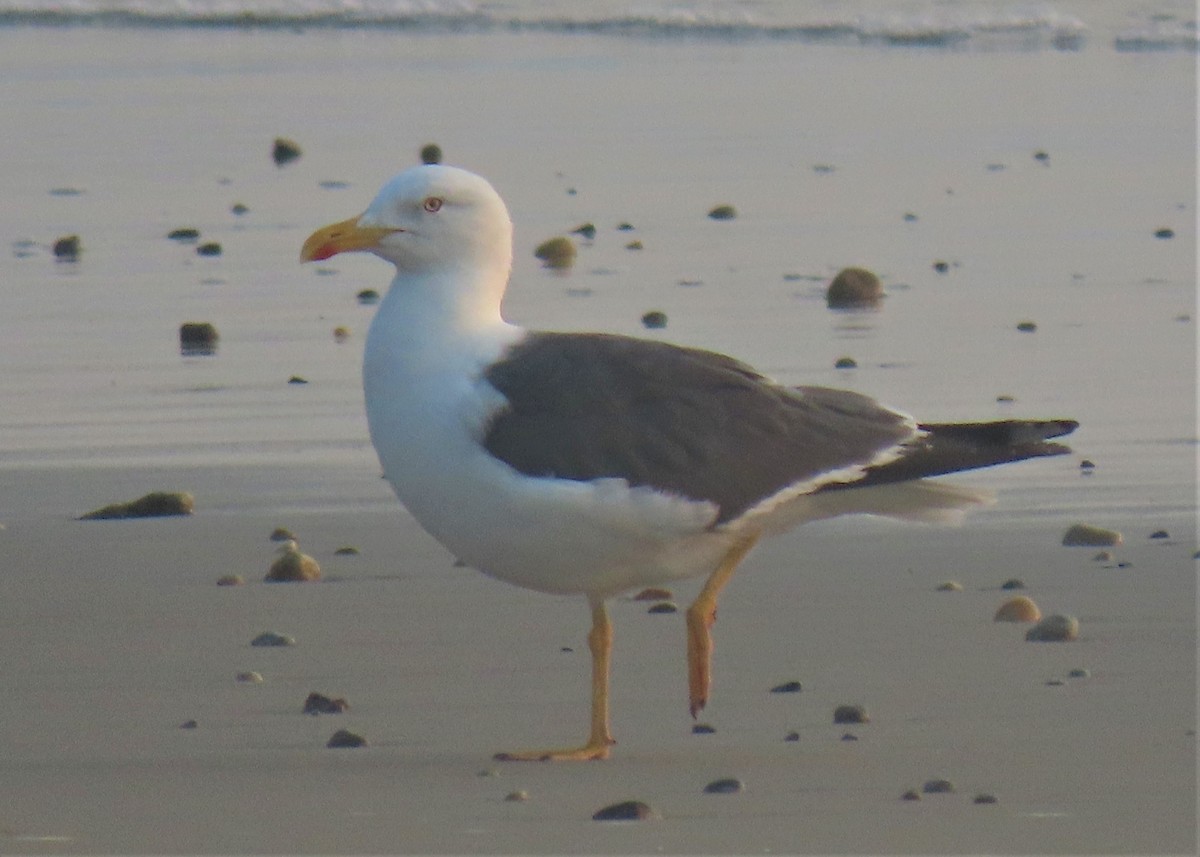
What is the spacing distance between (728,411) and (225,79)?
15.0 m

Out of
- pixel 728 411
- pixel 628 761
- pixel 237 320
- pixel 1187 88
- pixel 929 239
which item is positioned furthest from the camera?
pixel 1187 88

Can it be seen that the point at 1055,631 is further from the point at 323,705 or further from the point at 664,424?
the point at 323,705

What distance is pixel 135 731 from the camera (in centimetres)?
532

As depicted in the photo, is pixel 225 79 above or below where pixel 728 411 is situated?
above

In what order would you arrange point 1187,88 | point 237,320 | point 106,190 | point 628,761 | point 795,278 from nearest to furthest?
point 628,761 < point 237,320 < point 795,278 < point 106,190 < point 1187,88

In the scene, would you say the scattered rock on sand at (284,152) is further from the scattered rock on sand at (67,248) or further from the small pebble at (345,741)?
the small pebble at (345,741)

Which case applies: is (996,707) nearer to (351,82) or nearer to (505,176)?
(505,176)

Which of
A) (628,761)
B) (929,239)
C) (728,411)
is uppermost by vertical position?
(929,239)

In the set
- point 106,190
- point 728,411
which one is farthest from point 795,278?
point 728,411

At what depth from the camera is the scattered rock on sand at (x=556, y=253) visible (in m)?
12.3

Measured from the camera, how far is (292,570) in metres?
6.80

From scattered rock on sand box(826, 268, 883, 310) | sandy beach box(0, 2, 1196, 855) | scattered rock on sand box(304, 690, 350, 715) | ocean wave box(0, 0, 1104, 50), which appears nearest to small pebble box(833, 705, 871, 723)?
sandy beach box(0, 2, 1196, 855)

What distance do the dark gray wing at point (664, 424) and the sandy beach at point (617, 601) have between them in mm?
566

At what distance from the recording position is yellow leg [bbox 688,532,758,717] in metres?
5.39
